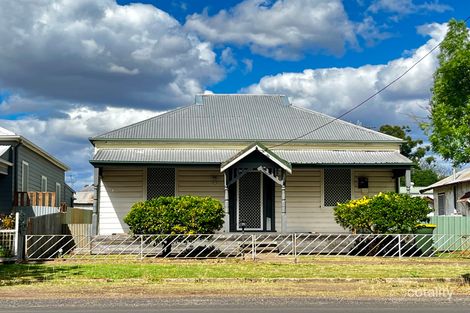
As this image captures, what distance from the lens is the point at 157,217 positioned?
18.8 meters

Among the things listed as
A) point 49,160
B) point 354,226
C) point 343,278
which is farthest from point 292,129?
point 49,160

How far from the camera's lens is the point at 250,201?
23.5m

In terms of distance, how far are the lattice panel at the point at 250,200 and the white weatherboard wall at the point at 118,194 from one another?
374cm

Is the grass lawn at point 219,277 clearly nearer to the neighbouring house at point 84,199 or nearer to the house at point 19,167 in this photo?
the house at point 19,167

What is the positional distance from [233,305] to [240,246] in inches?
360

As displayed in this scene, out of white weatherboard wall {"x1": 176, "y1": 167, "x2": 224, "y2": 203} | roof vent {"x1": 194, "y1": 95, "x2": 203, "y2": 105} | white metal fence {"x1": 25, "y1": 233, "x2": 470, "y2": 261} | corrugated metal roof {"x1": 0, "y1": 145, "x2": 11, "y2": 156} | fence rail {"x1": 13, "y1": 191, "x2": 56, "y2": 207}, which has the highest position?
roof vent {"x1": 194, "y1": 95, "x2": 203, "y2": 105}

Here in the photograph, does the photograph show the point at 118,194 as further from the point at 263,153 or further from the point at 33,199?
the point at 263,153

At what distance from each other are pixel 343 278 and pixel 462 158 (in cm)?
586

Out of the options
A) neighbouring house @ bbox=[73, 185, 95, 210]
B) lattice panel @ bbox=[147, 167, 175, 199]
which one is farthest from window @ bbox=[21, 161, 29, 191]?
neighbouring house @ bbox=[73, 185, 95, 210]

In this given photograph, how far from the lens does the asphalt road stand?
1025cm

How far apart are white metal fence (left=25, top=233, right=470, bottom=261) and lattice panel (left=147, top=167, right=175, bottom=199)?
3083mm

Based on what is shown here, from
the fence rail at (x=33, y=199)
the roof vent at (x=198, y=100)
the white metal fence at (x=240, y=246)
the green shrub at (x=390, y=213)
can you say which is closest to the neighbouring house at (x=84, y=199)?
the fence rail at (x=33, y=199)

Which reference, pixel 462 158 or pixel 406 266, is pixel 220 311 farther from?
pixel 462 158

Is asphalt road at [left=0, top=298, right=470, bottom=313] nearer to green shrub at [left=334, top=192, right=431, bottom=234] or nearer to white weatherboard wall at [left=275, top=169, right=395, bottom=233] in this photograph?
green shrub at [left=334, top=192, right=431, bottom=234]
